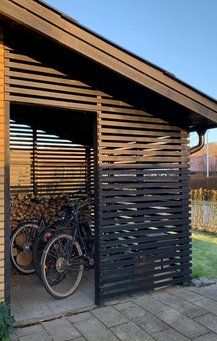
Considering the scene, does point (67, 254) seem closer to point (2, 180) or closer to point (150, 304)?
point (150, 304)

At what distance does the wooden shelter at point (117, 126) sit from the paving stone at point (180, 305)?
0.24 metres

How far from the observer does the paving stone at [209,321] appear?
3519mm

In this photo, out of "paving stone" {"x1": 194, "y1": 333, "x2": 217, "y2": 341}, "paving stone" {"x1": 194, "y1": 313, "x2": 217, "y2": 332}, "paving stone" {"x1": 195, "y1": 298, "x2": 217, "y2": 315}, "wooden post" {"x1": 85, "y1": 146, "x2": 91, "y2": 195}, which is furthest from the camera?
"wooden post" {"x1": 85, "y1": 146, "x2": 91, "y2": 195}

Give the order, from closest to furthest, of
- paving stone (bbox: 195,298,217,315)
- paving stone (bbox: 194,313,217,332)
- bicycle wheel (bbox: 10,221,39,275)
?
1. paving stone (bbox: 194,313,217,332)
2. paving stone (bbox: 195,298,217,315)
3. bicycle wheel (bbox: 10,221,39,275)

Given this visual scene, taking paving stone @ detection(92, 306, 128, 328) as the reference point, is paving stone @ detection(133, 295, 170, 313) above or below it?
above

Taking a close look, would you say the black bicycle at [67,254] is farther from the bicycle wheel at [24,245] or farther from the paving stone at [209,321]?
the paving stone at [209,321]

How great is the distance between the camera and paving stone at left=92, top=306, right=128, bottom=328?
366 cm

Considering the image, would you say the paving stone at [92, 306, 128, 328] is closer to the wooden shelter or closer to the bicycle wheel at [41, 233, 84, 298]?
the wooden shelter

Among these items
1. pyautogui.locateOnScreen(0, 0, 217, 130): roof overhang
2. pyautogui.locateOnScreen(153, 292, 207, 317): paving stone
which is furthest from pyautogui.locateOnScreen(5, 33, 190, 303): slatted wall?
pyautogui.locateOnScreen(0, 0, 217, 130): roof overhang

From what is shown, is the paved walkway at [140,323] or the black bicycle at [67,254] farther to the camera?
the black bicycle at [67,254]

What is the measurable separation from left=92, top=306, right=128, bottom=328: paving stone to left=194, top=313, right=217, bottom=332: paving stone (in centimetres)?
84

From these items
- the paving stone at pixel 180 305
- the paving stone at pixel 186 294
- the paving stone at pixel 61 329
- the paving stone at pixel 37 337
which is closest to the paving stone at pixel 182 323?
the paving stone at pixel 180 305

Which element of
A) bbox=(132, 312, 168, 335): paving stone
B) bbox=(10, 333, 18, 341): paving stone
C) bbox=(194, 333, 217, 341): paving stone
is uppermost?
bbox=(132, 312, 168, 335): paving stone

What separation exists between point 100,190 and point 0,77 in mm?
1786
